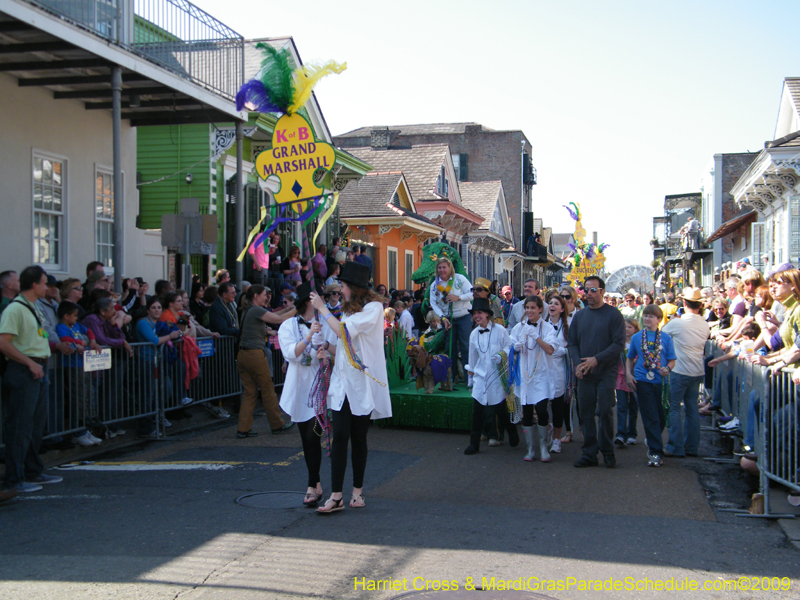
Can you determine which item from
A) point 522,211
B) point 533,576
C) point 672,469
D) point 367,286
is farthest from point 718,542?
point 522,211

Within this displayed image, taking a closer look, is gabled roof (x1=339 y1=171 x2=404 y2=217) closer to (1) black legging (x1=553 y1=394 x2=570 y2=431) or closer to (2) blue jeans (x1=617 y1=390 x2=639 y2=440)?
(2) blue jeans (x1=617 y1=390 x2=639 y2=440)

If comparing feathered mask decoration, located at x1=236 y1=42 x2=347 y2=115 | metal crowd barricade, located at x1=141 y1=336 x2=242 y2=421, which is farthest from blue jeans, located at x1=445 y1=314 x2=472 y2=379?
feathered mask decoration, located at x1=236 y1=42 x2=347 y2=115

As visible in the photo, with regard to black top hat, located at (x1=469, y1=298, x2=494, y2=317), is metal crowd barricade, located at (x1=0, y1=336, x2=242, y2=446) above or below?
below

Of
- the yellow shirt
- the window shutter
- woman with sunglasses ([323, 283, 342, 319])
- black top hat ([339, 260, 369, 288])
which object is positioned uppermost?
the window shutter

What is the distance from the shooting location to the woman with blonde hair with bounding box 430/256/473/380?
34.0 ft

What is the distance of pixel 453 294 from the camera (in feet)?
33.8

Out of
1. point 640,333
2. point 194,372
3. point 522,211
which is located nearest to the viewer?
point 640,333

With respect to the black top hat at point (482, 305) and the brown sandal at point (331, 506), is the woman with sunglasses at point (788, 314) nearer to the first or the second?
the black top hat at point (482, 305)

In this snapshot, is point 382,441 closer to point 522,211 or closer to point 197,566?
point 197,566

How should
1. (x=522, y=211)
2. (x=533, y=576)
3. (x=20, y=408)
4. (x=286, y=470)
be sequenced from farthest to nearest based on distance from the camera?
(x=522, y=211) < (x=286, y=470) < (x=20, y=408) < (x=533, y=576)

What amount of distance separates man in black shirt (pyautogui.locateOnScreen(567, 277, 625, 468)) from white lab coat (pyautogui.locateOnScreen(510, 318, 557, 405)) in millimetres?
331

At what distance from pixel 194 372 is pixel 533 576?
651 centimetres

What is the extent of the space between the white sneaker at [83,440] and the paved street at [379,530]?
531mm

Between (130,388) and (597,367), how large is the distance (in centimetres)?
543
